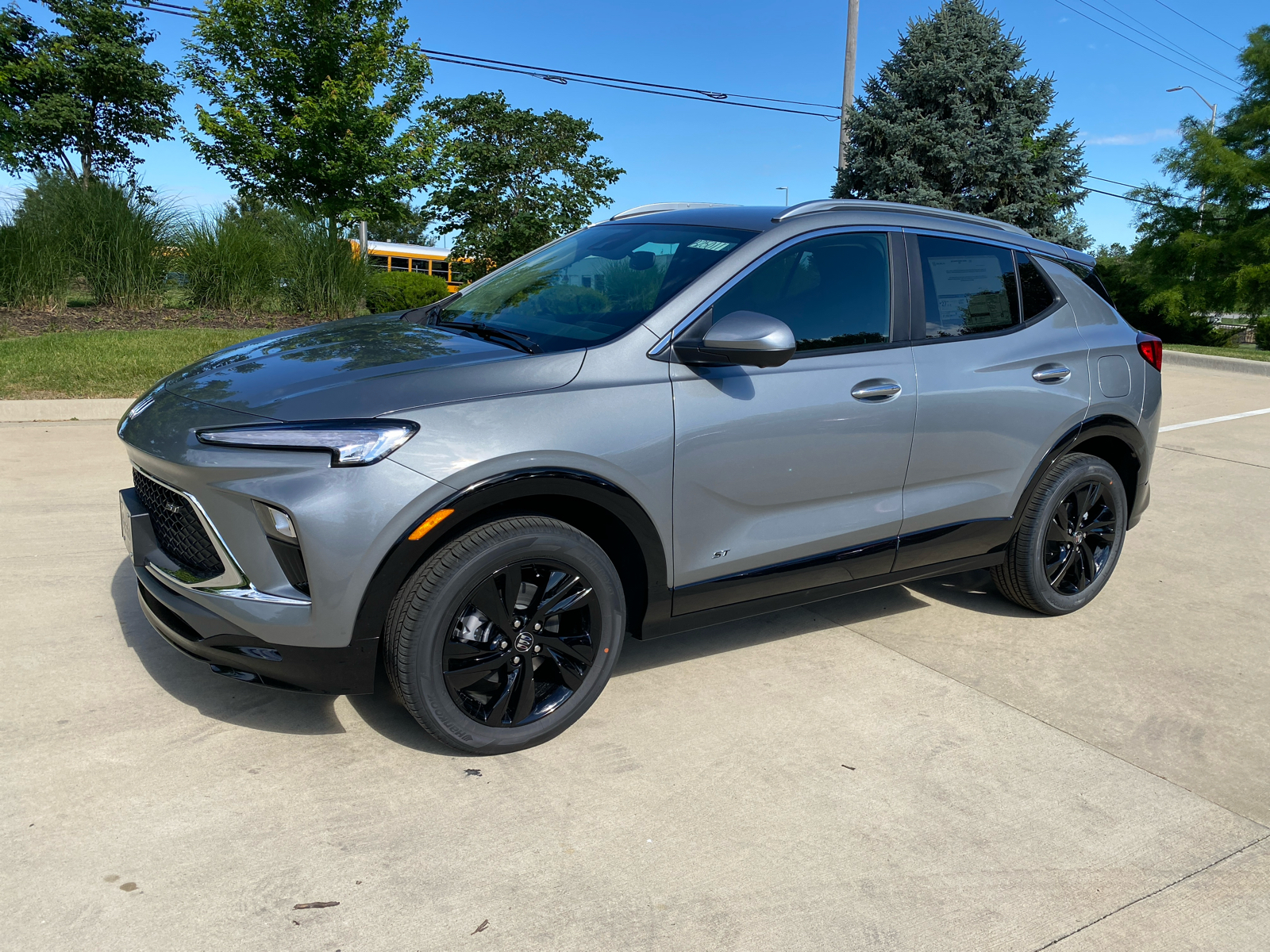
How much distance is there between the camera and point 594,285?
153 inches

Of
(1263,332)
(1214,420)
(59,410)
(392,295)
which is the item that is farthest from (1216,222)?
(59,410)

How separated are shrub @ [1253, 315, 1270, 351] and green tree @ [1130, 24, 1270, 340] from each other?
33cm

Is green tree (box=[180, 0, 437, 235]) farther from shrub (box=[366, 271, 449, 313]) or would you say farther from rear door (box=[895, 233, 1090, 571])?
rear door (box=[895, 233, 1090, 571])

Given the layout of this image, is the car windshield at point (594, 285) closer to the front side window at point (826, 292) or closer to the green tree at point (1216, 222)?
the front side window at point (826, 292)

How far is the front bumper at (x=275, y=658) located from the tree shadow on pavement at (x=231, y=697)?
263 millimetres

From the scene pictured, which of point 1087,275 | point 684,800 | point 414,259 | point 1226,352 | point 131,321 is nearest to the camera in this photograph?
point 684,800

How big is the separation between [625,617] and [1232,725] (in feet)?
7.88

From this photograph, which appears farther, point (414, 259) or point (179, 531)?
point (414, 259)

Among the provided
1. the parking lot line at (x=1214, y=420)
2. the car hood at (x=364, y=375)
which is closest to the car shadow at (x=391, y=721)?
the car hood at (x=364, y=375)

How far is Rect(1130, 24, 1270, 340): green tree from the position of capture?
73.0ft

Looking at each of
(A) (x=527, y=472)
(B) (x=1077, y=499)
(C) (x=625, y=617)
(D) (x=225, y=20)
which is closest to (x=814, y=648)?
(C) (x=625, y=617)

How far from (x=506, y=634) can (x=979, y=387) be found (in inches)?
90.1

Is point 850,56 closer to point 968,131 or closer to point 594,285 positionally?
point 968,131

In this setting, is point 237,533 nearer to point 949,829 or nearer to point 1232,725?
point 949,829
